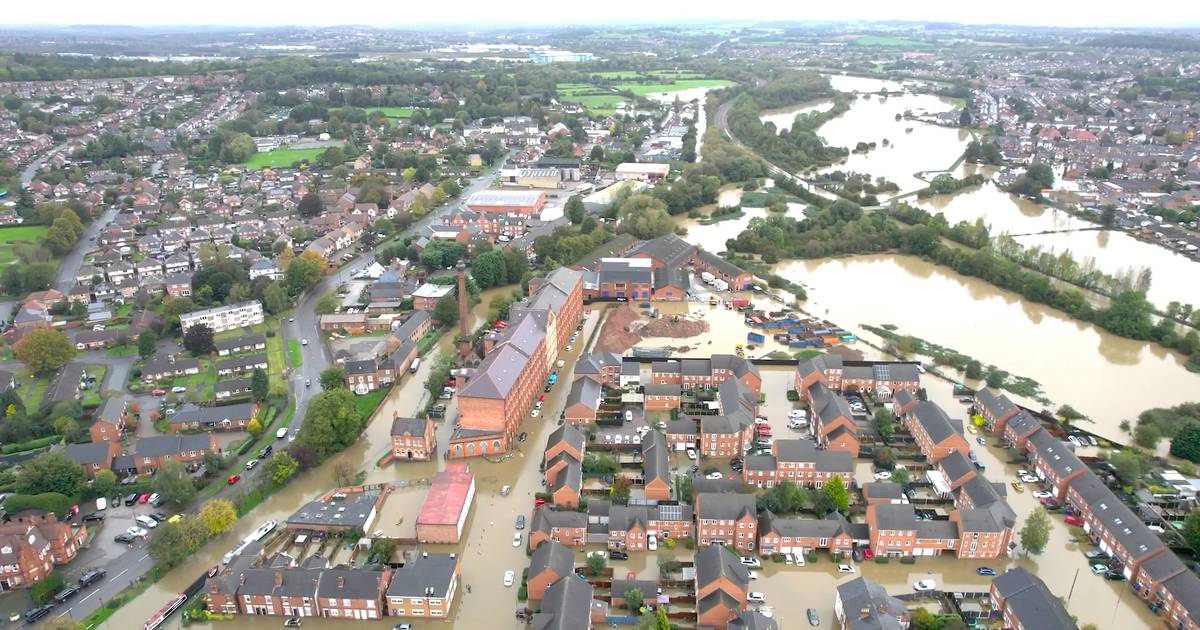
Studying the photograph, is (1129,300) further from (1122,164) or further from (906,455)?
(1122,164)

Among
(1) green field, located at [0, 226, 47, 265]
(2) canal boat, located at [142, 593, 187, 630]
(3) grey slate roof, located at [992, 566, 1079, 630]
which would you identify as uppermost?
(1) green field, located at [0, 226, 47, 265]

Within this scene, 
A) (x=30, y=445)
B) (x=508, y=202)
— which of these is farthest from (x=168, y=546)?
(x=508, y=202)

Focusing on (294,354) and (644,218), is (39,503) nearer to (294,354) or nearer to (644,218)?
(294,354)

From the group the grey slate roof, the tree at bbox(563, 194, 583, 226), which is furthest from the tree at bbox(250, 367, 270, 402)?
the tree at bbox(563, 194, 583, 226)

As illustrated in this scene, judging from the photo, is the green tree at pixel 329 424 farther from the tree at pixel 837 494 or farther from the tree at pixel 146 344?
the tree at pixel 837 494

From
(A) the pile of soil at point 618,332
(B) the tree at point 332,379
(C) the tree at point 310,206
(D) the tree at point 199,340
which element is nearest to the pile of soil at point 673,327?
(A) the pile of soil at point 618,332

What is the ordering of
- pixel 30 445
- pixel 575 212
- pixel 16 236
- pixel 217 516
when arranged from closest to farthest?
pixel 217 516
pixel 30 445
pixel 16 236
pixel 575 212

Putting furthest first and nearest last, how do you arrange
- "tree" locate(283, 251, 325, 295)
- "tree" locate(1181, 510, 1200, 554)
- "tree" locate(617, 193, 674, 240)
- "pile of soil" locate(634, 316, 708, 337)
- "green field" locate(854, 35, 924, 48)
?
"green field" locate(854, 35, 924, 48) < "tree" locate(617, 193, 674, 240) < "tree" locate(283, 251, 325, 295) < "pile of soil" locate(634, 316, 708, 337) < "tree" locate(1181, 510, 1200, 554)

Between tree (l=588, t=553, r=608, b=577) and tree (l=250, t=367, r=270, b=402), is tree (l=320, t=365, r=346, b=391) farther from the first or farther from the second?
tree (l=588, t=553, r=608, b=577)
